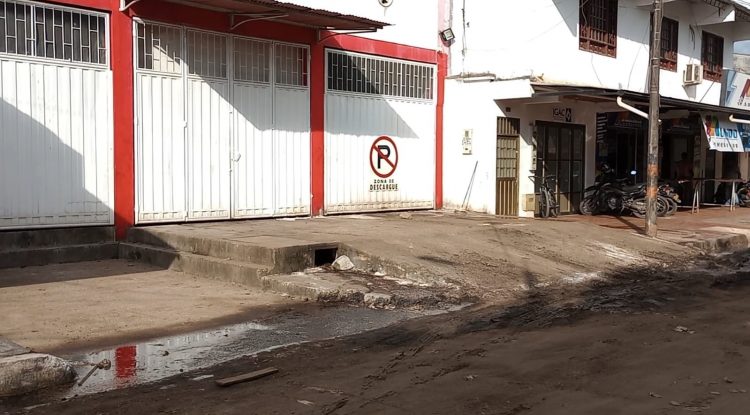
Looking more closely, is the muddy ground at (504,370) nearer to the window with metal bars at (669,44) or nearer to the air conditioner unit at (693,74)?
the window with metal bars at (669,44)

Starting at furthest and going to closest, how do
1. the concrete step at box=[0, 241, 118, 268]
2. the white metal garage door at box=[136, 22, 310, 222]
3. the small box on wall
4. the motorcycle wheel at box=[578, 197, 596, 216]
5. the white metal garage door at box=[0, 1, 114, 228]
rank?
the motorcycle wheel at box=[578, 197, 596, 216] < the small box on wall < the white metal garage door at box=[136, 22, 310, 222] < the white metal garage door at box=[0, 1, 114, 228] < the concrete step at box=[0, 241, 118, 268]

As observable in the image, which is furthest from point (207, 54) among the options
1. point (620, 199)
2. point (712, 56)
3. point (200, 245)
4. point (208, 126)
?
point (712, 56)

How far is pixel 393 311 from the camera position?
26.3ft

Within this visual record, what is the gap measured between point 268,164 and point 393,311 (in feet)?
21.2

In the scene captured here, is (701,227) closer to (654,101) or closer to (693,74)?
(654,101)

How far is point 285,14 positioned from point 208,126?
243 cm

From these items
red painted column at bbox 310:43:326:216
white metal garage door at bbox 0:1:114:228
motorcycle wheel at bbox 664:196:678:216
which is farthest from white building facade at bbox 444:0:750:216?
white metal garage door at bbox 0:1:114:228

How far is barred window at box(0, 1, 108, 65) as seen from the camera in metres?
10.4

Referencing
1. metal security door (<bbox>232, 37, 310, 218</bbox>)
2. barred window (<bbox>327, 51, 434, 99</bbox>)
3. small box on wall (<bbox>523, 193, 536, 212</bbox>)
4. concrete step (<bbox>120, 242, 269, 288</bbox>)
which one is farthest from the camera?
small box on wall (<bbox>523, 193, 536, 212</bbox>)

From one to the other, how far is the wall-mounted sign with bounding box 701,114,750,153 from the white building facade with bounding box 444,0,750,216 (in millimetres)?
251

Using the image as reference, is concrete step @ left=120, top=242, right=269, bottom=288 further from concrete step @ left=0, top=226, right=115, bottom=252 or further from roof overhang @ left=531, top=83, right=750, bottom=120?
roof overhang @ left=531, top=83, right=750, bottom=120

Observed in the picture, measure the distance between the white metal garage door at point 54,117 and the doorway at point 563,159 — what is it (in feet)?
34.4

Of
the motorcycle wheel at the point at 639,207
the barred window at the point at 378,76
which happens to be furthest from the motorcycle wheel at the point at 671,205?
→ the barred window at the point at 378,76

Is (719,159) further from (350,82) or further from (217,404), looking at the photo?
(217,404)
